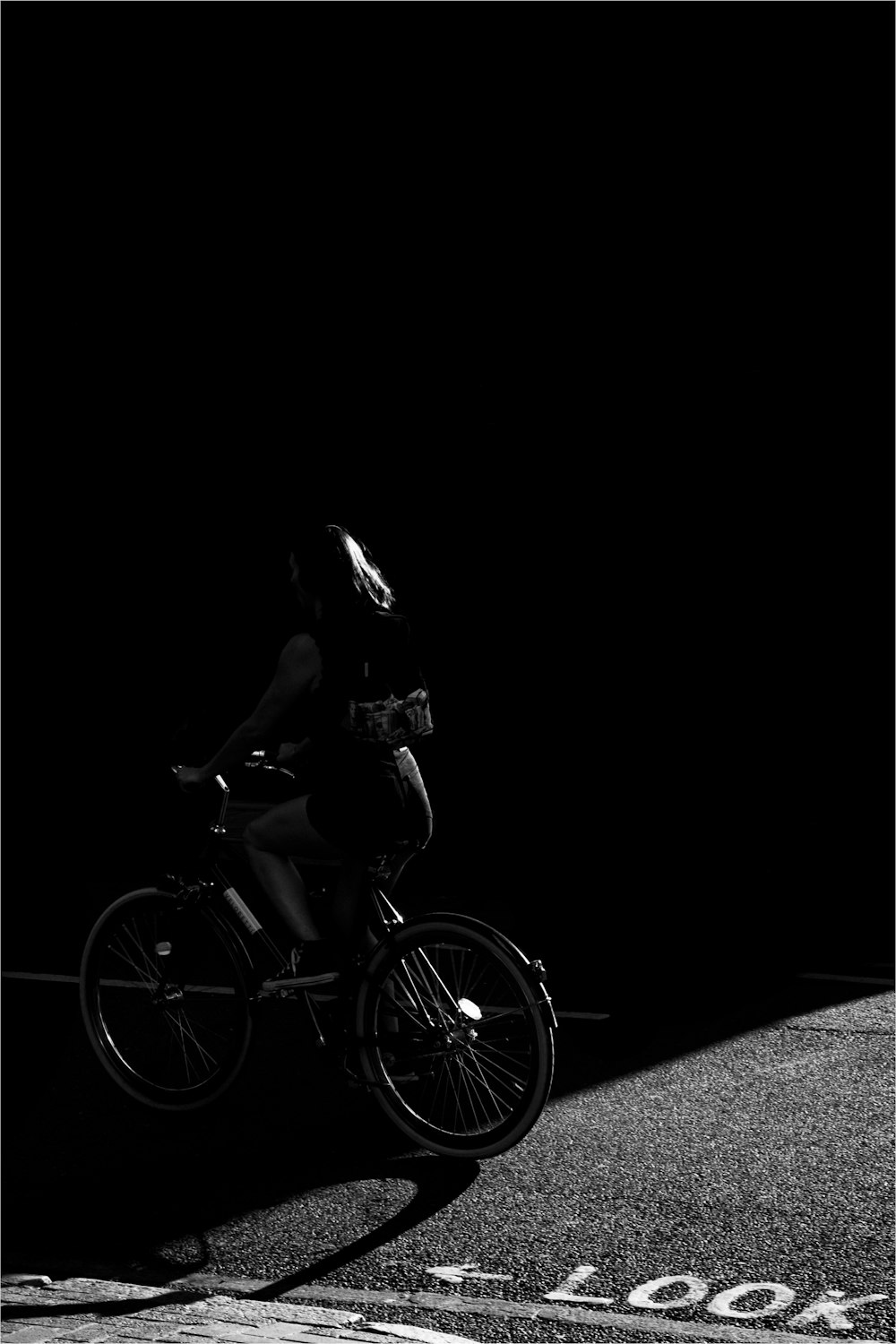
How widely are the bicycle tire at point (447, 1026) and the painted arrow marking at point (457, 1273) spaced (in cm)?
70

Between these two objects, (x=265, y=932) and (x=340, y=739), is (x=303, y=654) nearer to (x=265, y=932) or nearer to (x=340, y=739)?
(x=340, y=739)

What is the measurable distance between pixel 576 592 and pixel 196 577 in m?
3.02

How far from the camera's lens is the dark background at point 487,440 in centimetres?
1176

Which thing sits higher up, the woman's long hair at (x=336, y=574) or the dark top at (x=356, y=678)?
the woman's long hair at (x=336, y=574)

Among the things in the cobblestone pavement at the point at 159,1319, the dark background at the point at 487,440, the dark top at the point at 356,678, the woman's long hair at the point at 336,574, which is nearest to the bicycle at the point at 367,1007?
the dark top at the point at 356,678

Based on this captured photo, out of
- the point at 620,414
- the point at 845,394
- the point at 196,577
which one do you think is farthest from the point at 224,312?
the point at 845,394

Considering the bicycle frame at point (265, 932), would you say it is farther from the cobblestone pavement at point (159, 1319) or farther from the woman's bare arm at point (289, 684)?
the cobblestone pavement at point (159, 1319)

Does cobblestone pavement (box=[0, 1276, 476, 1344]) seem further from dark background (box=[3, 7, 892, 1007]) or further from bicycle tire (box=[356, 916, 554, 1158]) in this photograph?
dark background (box=[3, 7, 892, 1007])

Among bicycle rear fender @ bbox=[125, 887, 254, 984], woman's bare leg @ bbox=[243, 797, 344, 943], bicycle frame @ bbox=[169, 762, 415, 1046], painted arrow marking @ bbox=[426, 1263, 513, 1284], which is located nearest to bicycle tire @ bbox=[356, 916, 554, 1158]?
bicycle frame @ bbox=[169, 762, 415, 1046]

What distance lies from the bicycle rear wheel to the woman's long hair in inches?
46.7

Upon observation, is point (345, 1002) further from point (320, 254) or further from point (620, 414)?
point (320, 254)

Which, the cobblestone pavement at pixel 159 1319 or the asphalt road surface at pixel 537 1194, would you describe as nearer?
the cobblestone pavement at pixel 159 1319

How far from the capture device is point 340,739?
212 inches

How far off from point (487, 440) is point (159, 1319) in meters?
9.02
